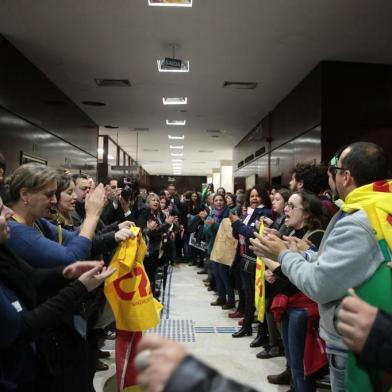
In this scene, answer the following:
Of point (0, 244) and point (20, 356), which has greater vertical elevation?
point (0, 244)

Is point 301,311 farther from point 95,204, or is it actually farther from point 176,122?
point 176,122

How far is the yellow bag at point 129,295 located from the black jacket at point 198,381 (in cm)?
191

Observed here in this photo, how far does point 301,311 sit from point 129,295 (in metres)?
1.09

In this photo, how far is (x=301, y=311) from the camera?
241 cm

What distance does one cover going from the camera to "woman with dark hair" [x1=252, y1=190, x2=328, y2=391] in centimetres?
234

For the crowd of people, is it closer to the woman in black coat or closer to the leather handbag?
the woman in black coat

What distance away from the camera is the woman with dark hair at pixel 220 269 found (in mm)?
5000

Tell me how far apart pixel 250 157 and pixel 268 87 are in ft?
11.6

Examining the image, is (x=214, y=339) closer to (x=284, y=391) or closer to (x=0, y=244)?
(x=284, y=391)

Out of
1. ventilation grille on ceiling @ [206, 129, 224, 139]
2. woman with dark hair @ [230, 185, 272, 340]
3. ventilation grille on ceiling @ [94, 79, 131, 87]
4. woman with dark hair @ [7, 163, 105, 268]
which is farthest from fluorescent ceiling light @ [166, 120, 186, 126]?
woman with dark hair @ [7, 163, 105, 268]

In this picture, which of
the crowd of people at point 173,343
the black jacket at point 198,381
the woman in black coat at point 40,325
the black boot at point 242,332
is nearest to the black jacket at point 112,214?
the crowd of people at point 173,343

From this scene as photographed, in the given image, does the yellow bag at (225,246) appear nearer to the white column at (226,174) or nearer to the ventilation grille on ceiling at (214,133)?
the ventilation grille on ceiling at (214,133)

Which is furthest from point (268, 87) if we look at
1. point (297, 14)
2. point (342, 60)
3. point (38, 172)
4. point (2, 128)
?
point (38, 172)

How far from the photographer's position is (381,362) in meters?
0.95
